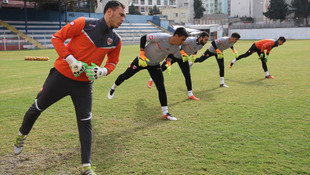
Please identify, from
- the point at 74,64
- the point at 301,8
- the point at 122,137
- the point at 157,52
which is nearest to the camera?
the point at 74,64

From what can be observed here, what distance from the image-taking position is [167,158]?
414 cm

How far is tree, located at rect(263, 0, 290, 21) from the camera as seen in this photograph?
77.2 meters

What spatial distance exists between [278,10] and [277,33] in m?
15.6

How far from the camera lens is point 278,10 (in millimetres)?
77812

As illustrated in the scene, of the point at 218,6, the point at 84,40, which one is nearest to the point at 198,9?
the point at 218,6

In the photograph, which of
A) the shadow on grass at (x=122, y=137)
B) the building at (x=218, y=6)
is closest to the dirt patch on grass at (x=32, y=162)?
the shadow on grass at (x=122, y=137)

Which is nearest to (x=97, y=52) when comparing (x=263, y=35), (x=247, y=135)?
(x=247, y=135)

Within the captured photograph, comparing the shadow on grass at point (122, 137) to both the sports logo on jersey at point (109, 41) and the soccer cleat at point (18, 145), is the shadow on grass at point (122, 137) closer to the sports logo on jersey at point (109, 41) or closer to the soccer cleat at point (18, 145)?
the soccer cleat at point (18, 145)

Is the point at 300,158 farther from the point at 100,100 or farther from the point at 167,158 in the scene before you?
the point at 100,100

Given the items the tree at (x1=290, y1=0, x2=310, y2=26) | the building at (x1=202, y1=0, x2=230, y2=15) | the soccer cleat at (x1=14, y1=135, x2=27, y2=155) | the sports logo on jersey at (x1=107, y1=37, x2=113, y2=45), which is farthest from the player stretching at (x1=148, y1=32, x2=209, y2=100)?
the building at (x1=202, y1=0, x2=230, y2=15)

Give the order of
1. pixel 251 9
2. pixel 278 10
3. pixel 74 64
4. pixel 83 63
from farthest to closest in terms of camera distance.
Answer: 1. pixel 251 9
2. pixel 278 10
3. pixel 83 63
4. pixel 74 64

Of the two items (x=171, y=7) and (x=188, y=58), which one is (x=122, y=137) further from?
(x=171, y=7)

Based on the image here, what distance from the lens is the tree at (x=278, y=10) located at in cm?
7719

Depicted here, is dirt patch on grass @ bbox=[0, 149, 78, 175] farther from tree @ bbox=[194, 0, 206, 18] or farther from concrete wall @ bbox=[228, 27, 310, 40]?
tree @ bbox=[194, 0, 206, 18]
